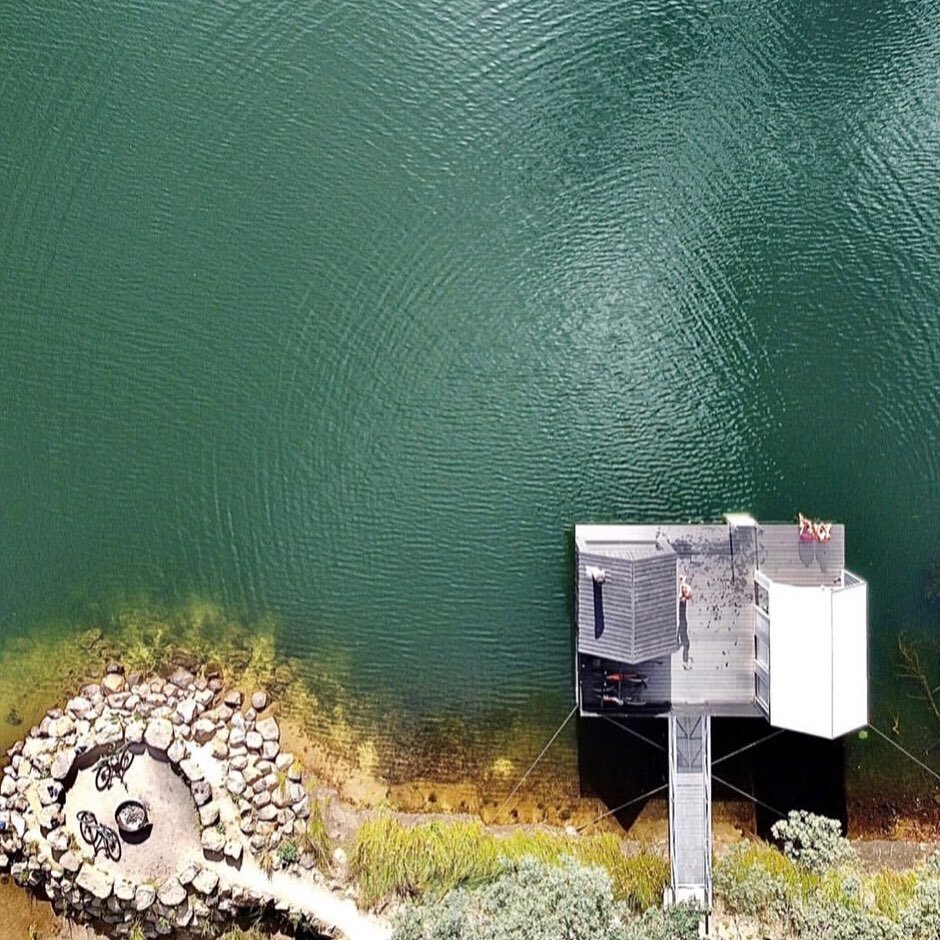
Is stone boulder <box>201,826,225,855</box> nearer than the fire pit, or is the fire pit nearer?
stone boulder <box>201,826,225,855</box>

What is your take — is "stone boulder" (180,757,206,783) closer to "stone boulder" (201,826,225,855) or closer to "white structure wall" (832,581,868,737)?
"stone boulder" (201,826,225,855)

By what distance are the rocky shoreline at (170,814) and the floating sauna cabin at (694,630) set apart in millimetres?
6384

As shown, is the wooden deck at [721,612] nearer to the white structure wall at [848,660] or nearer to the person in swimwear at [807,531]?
the person in swimwear at [807,531]

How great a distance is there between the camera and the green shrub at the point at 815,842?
540 inches

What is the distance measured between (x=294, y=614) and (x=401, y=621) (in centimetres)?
215

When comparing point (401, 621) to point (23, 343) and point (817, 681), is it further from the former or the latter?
point (23, 343)

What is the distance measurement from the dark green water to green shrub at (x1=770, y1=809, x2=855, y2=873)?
329 centimetres

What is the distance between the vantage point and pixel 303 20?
15062 millimetres

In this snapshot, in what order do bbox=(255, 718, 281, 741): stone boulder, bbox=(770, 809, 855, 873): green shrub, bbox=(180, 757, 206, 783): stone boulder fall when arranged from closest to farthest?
bbox=(770, 809, 855, 873): green shrub → bbox=(180, 757, 206, 783): stone boulder → bbox=(255, 718, 281, 741): stone boulder

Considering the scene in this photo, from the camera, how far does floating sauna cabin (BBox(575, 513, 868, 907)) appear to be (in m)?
12.9

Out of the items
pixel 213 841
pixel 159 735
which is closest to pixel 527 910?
pixel 213 841

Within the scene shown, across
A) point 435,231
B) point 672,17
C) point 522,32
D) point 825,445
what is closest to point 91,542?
point 435,231

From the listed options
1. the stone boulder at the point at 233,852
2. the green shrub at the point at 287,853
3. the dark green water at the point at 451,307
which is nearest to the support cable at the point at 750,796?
the dark green water at the point at 451,307

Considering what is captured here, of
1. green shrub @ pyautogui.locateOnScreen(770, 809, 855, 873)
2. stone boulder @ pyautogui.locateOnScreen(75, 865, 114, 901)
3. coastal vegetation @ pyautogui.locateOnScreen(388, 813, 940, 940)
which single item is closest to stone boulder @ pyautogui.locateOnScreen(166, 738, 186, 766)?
stone boulder @ pyautogui.locateOnScreen(75, 865, 114, 901)
